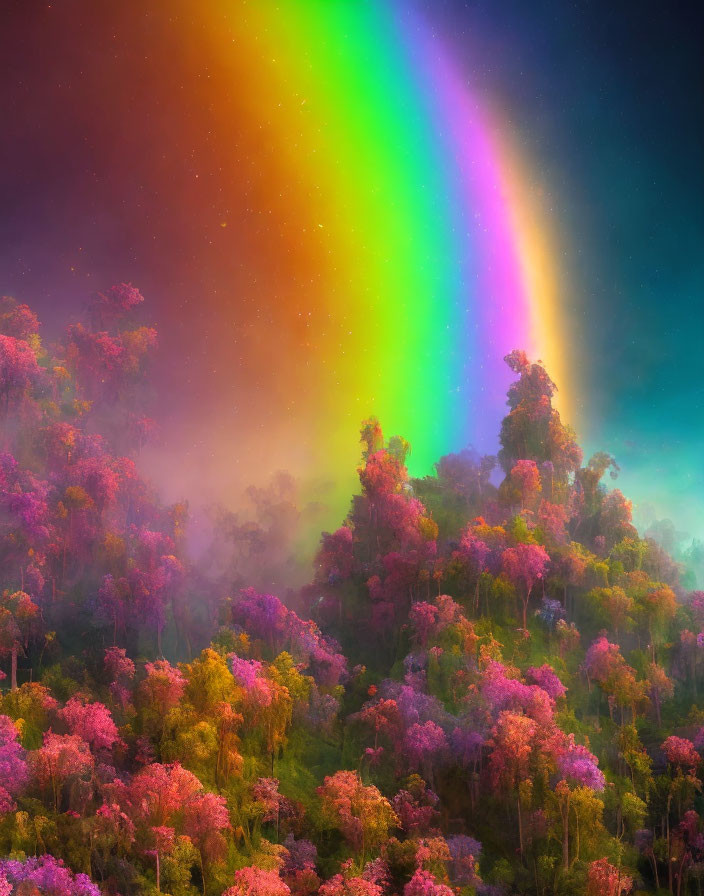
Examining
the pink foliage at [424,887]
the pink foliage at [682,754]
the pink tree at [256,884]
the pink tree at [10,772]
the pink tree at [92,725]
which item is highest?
the pink foliage at [682,754]

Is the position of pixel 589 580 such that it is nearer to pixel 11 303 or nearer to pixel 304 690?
pixel 304 690

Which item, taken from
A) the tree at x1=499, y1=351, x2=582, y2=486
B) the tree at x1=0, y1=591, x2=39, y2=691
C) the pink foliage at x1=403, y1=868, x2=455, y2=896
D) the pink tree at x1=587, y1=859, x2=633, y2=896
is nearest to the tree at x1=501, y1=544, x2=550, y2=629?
the tree at x1=499, y1=351, x2=582, y2=486

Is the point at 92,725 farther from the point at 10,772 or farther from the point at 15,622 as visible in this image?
the point at 15,622

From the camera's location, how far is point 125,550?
181 feet

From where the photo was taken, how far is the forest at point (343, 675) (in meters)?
29.3

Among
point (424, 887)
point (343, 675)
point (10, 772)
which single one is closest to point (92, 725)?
point (10, 772)

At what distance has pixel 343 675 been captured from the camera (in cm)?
4862

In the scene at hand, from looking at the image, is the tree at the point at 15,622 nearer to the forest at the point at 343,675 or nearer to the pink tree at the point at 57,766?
the forest at the point at 343,675

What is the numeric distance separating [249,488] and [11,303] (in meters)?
29.3

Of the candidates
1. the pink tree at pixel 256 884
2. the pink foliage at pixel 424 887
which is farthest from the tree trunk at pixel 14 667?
the pink foliage at pixel 424 887

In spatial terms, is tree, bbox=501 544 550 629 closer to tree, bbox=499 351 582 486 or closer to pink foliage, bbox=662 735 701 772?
pink foliage, bbox=662 735 701 772

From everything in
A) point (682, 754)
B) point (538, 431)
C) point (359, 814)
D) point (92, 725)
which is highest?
point (538, 431)

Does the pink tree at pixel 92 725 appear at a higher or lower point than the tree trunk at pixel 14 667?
lower

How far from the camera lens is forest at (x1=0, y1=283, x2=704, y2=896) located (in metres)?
29.3
